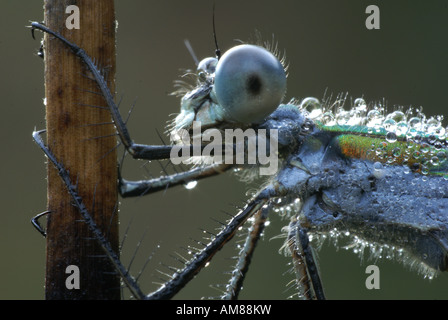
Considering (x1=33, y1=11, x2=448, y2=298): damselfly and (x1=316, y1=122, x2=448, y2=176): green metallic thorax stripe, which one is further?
(x1=316, y1=122, x2=448, y2=176): green metallic thorax stripe

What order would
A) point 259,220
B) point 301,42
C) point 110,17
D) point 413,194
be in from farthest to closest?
point 301,42, point 259,220, point 413,194, point 110,17

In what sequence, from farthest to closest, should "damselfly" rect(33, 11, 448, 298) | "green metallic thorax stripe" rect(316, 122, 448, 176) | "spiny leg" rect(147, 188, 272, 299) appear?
"green metallic thorax stripe" rect(316, 122, 448, 176) < "damselfly" rect(33, 11, 448, 298) < "spiny leg" rect(147, 188, 272, 299)

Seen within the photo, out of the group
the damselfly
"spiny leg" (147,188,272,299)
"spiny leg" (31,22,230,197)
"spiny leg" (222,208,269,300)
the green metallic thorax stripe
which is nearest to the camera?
"spiny leg" (31,22,230,197)

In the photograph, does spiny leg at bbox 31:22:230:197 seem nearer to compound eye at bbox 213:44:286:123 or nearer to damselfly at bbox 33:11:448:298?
damselfly at bbox 33:11:448:298

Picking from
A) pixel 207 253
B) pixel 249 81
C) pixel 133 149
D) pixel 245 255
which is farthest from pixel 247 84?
pixel 245 255

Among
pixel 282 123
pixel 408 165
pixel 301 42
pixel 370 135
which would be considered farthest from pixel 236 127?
pixel 301 42

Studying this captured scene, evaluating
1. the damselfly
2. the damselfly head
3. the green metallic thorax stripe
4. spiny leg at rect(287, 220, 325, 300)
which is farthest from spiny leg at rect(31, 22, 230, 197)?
the green metallic thorax stripe

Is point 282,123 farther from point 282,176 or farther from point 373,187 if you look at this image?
point 373,187
